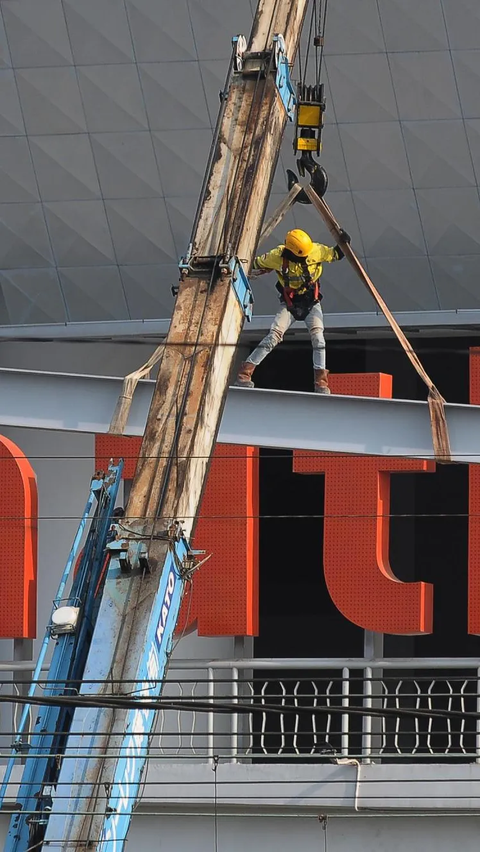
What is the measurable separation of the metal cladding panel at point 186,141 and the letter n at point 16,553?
2.79m

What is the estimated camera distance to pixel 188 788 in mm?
17734

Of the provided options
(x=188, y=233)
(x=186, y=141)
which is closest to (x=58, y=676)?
(x=188, y=233)

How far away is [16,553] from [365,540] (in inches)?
182

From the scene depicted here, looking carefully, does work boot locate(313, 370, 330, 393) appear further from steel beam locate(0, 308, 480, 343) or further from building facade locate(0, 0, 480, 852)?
steel beam locate(0, 308, 480, 343)

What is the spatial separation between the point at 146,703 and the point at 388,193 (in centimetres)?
1100

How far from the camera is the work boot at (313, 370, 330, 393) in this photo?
16444mm

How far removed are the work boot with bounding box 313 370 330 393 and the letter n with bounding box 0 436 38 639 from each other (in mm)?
4674

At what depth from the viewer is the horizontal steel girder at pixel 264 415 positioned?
15000 mm

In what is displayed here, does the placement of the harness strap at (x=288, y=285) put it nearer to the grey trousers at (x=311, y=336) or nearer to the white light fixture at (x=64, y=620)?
the grey trousers at (x=311, y=336)

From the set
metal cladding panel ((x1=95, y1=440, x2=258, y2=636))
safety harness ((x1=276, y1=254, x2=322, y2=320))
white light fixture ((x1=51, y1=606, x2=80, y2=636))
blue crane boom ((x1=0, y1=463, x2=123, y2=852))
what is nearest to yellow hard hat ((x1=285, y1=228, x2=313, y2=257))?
safety harness ((x1=276, y1=254, x2=322, y2=320))

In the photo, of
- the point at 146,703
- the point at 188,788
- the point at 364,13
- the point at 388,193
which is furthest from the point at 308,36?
the point at 146,703

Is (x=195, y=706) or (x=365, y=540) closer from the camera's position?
(x=195, y=706)

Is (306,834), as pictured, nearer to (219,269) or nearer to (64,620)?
(64,620)

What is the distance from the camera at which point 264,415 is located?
15211 mm
